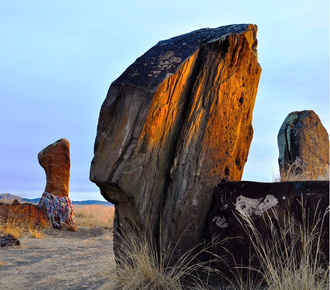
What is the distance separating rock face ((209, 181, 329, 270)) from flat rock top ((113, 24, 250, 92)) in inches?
56.6

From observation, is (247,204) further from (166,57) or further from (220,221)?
(166,57)

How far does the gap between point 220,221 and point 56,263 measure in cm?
413

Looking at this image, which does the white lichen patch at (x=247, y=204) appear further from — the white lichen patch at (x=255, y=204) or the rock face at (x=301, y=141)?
the rock face at (x=301, y=141)

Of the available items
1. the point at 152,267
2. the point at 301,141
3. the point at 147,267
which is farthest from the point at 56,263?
the point at 301,141

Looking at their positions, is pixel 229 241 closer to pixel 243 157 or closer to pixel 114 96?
pixel 243 157

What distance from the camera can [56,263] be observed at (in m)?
7.08

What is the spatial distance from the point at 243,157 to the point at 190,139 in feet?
3.81

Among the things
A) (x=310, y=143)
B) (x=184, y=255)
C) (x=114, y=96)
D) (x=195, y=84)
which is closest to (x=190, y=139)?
(x=195, y=84)

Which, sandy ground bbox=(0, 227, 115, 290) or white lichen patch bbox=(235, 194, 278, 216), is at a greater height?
white lichen patch bbox=(235, 194, 278, 216)

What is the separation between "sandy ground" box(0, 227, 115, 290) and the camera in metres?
5.12

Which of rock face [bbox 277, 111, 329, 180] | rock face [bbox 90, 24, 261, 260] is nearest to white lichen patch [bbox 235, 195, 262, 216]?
rock face [bbox 90, 24, 261, 260]

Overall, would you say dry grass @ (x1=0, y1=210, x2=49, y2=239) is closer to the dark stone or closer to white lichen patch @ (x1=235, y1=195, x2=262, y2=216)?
the dark stone

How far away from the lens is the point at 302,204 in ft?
11.7

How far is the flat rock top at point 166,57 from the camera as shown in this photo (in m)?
4.25
